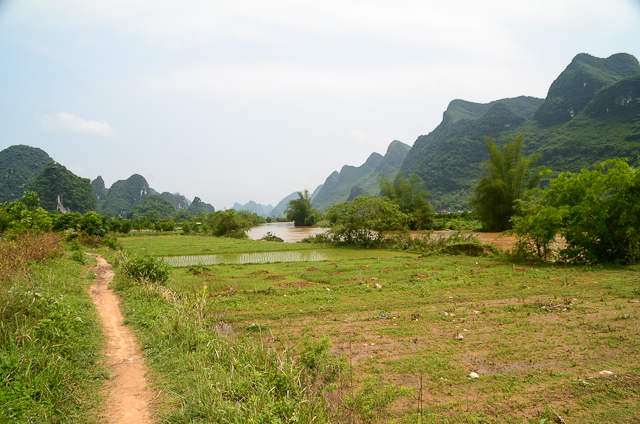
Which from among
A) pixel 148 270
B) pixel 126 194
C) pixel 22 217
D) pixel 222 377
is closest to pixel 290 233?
pixel 22 217

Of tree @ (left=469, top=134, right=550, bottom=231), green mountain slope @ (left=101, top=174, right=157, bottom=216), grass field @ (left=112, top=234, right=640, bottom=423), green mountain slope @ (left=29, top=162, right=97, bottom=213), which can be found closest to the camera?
grass field @ (left=112, top=234, right=640, bottom=423)

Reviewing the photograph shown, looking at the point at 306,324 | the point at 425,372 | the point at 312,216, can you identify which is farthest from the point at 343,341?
the point at 312,216

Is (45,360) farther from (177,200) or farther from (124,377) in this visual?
(177,200)

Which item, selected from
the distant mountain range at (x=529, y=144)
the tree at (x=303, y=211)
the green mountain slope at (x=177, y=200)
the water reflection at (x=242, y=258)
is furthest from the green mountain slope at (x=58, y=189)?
the green mountain slope at (x=177, y=200)

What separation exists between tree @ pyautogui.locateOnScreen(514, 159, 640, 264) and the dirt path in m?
16.9

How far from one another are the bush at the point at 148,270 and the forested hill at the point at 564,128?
1749 inches

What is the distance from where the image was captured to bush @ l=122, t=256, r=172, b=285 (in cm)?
1113

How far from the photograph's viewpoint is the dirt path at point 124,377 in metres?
3.99

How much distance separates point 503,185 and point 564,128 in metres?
76.1

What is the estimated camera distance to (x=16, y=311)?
5.51 metres

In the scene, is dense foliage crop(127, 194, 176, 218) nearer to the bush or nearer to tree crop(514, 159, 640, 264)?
the bush

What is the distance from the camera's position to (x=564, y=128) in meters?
90.9

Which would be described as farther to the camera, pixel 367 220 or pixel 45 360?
pixel 367 220

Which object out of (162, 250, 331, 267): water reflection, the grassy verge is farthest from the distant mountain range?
the grassy verge
